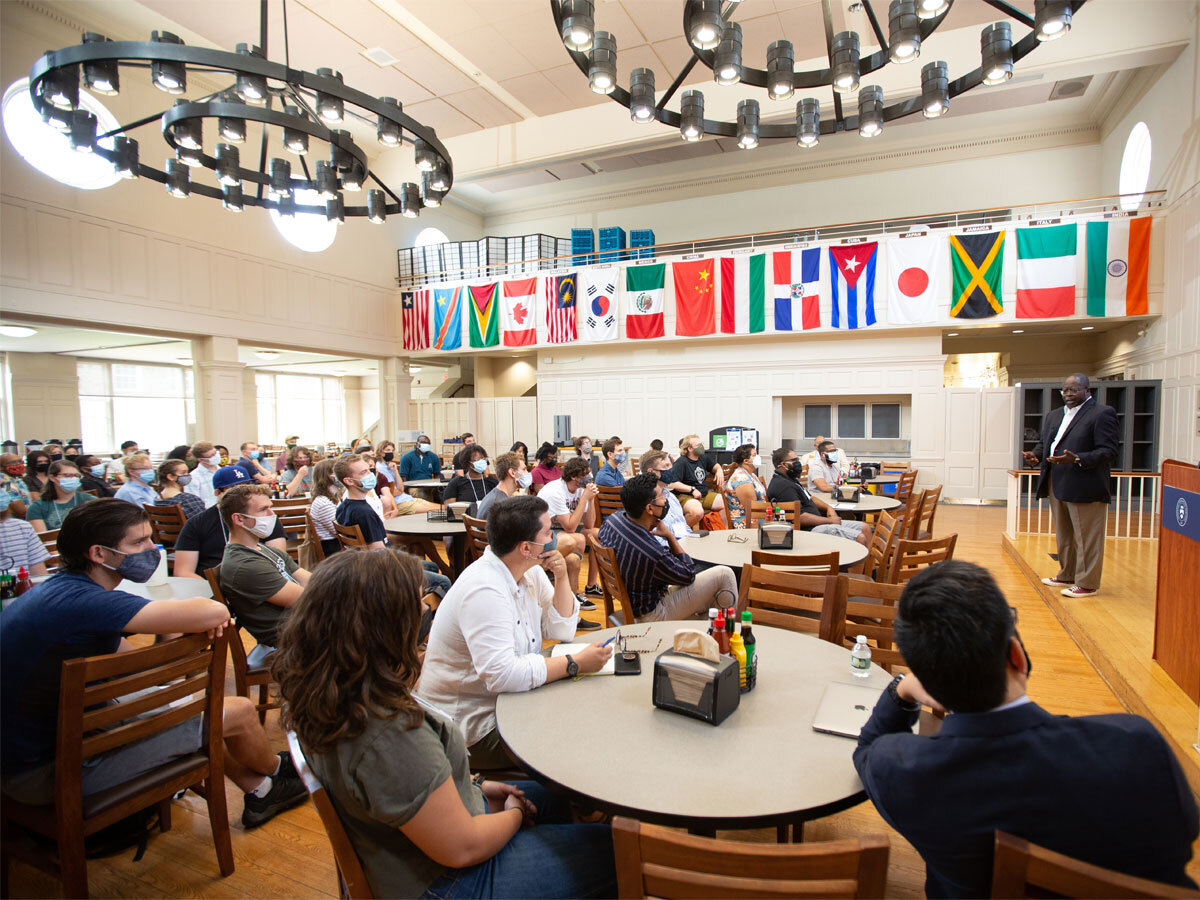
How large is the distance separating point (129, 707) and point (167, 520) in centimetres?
380

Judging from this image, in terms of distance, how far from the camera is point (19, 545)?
322 centimetres

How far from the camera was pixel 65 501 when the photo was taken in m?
4.81

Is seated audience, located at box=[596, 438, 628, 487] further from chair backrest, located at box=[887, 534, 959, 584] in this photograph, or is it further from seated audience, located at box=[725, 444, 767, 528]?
chair backrest, located at box=[887, 534, 959, 584]

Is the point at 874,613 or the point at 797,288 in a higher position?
the point at 797,288

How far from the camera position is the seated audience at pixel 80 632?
163cm

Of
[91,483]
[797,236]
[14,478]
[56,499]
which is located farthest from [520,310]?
[56,499]

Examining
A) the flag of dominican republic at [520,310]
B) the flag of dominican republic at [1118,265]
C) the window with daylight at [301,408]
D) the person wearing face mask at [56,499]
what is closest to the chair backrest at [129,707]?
the person wearing face mask at [56,499]

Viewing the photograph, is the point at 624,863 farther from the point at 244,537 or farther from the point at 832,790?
the point at 244,537

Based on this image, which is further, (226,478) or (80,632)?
(226,478)

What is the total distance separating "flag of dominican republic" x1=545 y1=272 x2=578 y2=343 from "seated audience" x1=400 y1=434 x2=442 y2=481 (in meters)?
4.27

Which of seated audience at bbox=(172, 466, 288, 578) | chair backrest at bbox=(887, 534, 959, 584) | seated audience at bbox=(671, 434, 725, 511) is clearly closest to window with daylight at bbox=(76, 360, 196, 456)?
seated audience at bbox=(671, 434, 725, 511)

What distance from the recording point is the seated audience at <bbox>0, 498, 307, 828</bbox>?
163cm

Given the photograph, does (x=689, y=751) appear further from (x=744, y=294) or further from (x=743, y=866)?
(x=744, y=294)

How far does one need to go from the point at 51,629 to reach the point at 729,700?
194 centimetres
